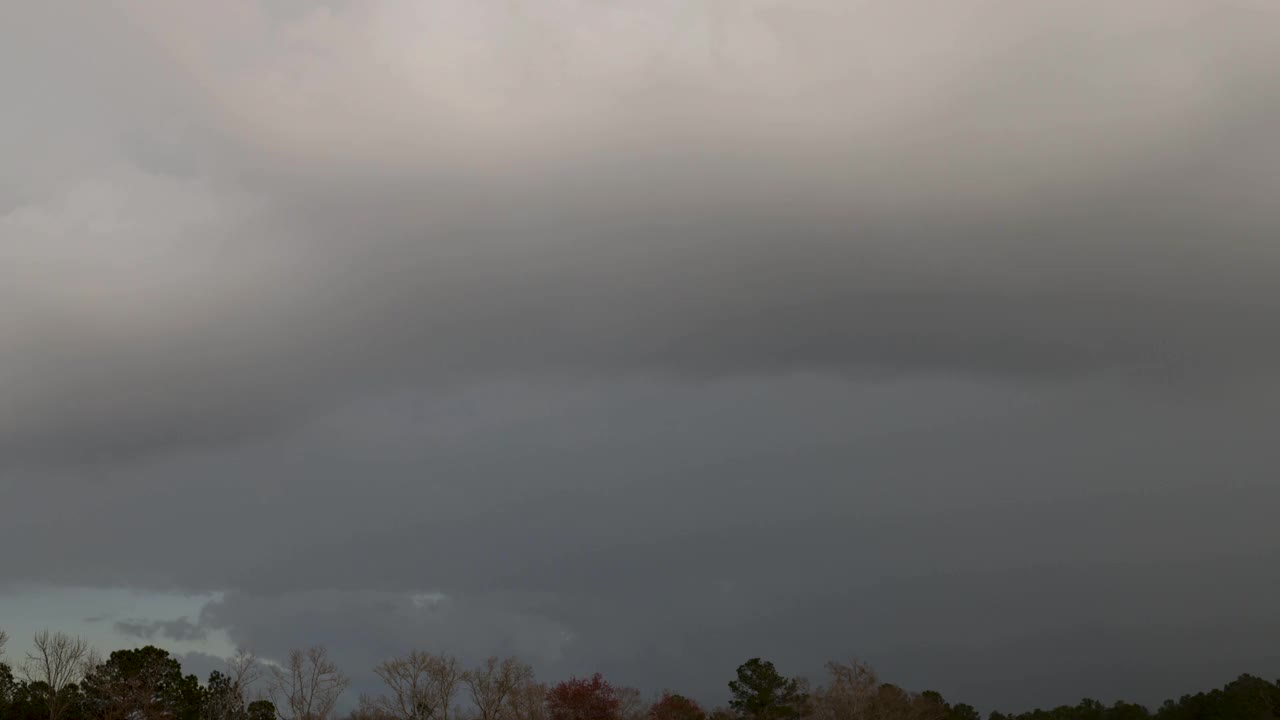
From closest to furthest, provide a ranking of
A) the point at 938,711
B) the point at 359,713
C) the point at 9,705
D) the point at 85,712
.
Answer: the point at 9,705, the point at 85,712, the point at 359,713, the point at 938,711

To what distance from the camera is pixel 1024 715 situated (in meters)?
192

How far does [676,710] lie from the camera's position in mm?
163250

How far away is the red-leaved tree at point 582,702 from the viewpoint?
5364 inches

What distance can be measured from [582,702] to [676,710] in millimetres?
30463

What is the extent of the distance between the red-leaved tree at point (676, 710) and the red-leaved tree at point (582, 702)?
18632mm

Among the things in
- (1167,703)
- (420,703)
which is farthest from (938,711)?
(420,703)

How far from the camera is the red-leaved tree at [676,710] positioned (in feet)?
522

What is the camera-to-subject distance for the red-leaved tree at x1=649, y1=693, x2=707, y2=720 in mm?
159250

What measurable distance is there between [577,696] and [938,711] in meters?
67.3

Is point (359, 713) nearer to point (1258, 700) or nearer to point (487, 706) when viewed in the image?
point (487, 706)

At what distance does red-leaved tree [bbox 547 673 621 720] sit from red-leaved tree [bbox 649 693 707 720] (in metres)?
18.6

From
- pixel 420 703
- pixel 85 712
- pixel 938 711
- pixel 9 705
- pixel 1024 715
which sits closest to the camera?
pixel 9 705

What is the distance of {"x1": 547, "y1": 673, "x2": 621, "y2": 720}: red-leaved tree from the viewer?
5364 inches

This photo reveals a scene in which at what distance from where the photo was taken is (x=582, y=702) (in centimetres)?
13688
